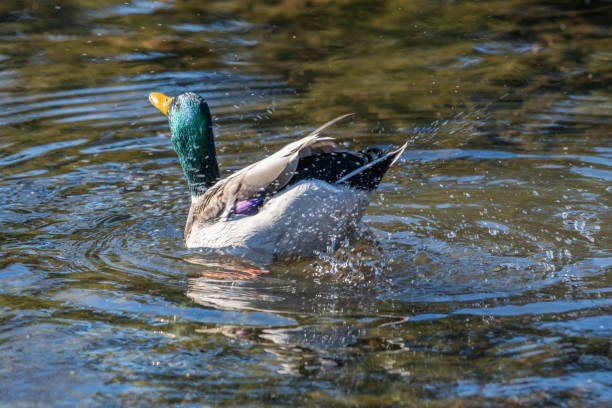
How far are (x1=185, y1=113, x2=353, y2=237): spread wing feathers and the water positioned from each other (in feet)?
1.07

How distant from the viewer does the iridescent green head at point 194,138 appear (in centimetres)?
569

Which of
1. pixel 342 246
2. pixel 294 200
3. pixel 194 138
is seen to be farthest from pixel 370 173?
pixel 194 138

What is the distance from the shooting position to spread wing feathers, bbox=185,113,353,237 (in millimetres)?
4781

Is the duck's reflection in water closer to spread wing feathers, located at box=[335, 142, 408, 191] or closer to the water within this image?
the water

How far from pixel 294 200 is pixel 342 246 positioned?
22.0 inches

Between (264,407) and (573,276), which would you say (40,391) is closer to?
(264,407)

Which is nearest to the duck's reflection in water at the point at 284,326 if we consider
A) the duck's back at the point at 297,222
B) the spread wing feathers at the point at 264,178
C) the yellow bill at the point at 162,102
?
Answer: the duck's back at the point at 297,222

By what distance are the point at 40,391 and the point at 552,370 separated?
2.18 metres

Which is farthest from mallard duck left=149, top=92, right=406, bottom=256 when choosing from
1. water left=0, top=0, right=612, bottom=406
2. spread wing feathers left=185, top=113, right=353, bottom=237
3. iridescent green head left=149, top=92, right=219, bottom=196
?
iridescent green head left=149, top=92, right=219, bottom=196

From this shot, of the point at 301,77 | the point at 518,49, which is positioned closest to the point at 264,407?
the point at 301,77

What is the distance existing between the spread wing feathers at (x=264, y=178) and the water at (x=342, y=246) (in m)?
0.33

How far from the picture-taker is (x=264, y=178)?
16.2 feet

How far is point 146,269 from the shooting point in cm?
489

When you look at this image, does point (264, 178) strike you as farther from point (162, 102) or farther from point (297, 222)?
point (162, 102)
